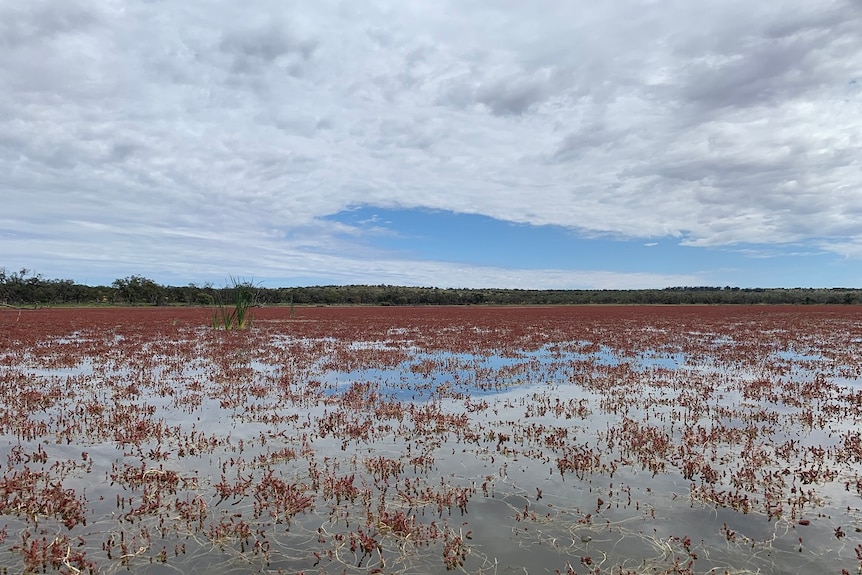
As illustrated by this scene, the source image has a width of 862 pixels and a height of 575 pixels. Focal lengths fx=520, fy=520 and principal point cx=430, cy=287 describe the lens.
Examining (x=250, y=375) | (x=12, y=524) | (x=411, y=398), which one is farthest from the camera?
(x=250, y=375)

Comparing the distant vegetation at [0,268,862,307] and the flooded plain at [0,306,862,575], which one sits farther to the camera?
the distant vegetation at [0,268,862,307]

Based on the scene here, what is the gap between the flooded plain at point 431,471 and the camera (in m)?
5.35

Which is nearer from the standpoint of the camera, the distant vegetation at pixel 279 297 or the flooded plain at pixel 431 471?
the flooded plain at pixel 431 471

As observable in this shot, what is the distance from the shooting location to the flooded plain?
5.35 m

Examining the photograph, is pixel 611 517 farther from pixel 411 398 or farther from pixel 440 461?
pixel 411 398

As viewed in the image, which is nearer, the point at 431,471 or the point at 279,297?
the point at 431,471

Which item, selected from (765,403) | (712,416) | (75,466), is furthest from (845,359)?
(75,466)

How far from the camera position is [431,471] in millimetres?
7762

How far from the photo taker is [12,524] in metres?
6.01

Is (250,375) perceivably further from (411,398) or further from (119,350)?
(119,350)

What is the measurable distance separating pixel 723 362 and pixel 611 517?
52.6ft

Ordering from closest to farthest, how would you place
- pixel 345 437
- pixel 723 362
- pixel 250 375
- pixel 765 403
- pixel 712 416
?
pixel 345 437, pixel 712 416, pixel 765 403, pixel 250 375, pixel 723 362

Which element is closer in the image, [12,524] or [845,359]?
[12,524]

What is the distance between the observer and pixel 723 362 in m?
19.5
